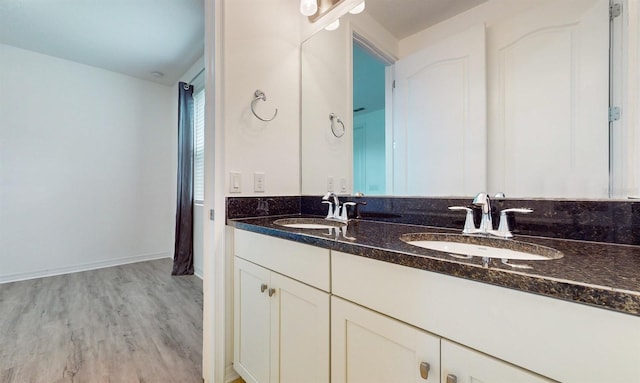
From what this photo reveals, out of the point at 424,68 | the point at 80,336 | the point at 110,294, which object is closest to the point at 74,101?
the point at 110,294

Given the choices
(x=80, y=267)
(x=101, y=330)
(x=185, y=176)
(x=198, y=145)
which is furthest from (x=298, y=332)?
(x=80, y=267)

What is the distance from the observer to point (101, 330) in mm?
1971

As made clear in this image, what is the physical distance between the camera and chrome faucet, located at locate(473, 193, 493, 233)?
3.10 feet

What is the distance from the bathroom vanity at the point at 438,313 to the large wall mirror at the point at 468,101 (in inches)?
11.6

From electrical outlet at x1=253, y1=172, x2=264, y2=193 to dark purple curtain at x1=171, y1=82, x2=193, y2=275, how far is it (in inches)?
88.5

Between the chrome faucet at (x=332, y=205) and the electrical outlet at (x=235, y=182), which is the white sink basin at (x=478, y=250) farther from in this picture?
the electrical outlet at (x=235, y=182)

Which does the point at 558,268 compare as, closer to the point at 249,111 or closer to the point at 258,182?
the point at 258,182

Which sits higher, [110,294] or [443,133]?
[443,133]

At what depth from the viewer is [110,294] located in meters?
2.65

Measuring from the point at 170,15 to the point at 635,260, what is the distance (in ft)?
10.6

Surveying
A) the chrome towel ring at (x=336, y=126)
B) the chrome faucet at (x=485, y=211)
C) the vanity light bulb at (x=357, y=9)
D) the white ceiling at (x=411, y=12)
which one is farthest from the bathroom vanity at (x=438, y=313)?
the vanity light bulb at (x=357, y=9)

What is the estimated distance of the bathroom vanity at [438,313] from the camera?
454 mm

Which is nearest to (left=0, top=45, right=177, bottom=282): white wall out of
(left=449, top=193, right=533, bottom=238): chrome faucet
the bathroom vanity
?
the bathroom vanity

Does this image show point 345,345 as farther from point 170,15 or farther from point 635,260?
point 170,15
